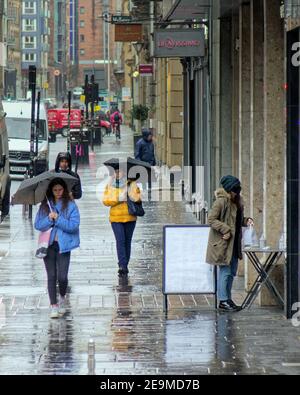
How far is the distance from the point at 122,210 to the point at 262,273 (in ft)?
12.9

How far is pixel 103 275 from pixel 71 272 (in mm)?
527

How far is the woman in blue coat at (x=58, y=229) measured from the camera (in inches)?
614

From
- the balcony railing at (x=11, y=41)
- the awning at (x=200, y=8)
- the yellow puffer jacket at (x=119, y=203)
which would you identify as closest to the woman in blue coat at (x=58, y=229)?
the yellow puffer jacket at (x=119, y=203)

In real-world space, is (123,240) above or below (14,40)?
below

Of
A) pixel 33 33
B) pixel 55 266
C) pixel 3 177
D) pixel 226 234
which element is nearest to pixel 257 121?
pixel 226 234

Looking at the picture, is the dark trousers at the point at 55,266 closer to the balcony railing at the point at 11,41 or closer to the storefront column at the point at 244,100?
the storefront column at the point at 244,100

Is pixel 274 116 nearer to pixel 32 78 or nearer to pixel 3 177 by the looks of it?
pixel 3 177

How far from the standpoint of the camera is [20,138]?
44.1m

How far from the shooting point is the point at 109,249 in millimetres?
→ 22703

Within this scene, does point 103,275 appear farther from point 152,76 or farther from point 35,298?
point 152,76

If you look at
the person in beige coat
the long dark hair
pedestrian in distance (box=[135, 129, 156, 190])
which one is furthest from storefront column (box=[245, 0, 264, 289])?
pedestrian in distance (box=[135, 129, 156, 190])

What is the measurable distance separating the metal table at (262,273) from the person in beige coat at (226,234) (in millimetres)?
199
